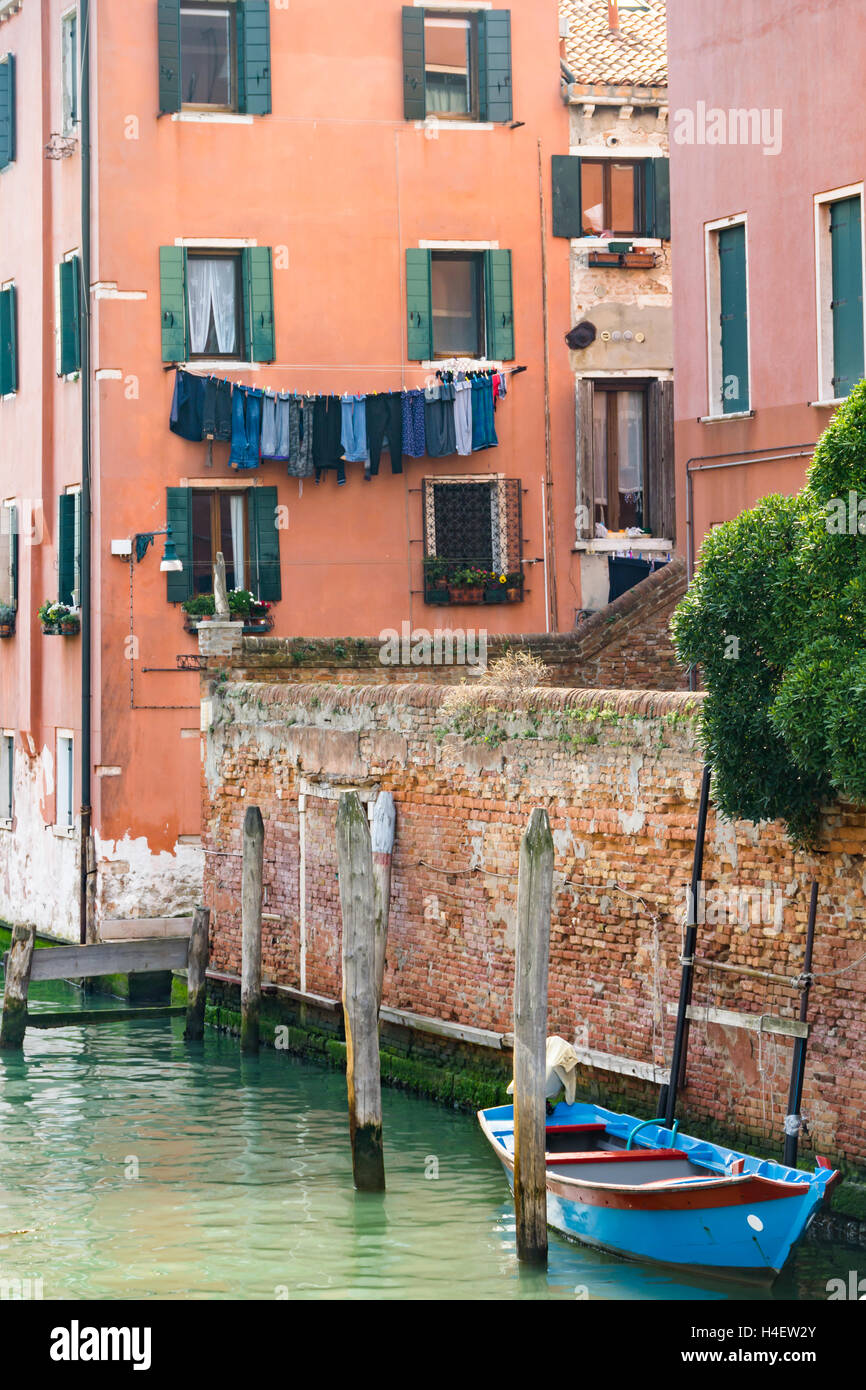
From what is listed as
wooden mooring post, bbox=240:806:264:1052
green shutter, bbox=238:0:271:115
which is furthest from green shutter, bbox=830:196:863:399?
green shutter, bbox=238:0:271:115

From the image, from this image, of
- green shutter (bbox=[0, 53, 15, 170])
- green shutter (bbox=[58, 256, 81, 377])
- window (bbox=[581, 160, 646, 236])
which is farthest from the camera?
green shutter (bbox=[0, 53, 15, 170])

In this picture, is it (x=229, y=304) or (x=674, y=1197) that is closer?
(x=674, y=1197)

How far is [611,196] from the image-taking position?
71.8ft

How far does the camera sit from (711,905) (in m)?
11.1

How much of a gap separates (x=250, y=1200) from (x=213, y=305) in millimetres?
11695

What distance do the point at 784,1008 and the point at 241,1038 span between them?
6739mm

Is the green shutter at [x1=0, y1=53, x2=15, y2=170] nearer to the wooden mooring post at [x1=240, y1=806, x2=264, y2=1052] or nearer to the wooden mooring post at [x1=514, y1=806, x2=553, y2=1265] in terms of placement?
the wooden mooring post at [x1=240, y1=806, x2=264, y2=1052]

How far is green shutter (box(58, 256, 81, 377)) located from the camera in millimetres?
21297

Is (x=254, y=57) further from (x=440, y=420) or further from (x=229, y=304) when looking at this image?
(x=440, y=420)

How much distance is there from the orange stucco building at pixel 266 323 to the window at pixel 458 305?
3 cm

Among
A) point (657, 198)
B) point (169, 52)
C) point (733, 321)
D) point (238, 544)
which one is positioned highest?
point (169, 52)

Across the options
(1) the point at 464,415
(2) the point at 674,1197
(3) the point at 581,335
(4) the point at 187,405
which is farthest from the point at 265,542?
(2) the point at 674,1197

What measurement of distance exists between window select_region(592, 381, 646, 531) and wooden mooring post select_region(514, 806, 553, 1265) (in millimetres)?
12040
